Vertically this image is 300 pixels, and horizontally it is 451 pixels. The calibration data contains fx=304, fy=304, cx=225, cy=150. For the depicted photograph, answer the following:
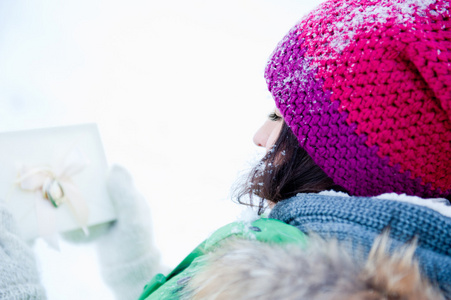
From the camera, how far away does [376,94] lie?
0.40 m

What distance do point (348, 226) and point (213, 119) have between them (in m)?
0.94

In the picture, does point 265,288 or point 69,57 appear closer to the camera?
point 265,288

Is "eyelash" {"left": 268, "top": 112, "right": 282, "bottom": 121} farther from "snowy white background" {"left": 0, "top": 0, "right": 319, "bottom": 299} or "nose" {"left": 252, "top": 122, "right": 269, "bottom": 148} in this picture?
"snowy white background" {"left": 0, "top": 0, "right": 319, "bottom": 299}

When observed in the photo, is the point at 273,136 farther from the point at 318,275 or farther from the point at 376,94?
the point at 318,275

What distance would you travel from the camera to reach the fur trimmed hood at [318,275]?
0.24 meters

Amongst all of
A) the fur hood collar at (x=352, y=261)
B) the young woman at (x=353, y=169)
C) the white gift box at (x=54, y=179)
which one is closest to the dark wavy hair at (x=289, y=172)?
the young woman at (x=353, y=169)

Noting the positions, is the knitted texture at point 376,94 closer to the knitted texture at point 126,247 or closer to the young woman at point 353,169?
the young woman at point 353,169

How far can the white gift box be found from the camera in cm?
78

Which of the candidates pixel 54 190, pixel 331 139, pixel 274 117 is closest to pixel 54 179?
pixel 54 190

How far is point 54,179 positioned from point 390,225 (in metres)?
0.82

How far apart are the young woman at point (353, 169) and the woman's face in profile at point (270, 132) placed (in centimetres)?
1

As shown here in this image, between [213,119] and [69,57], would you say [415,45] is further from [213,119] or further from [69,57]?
[69,57]

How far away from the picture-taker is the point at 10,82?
3.32 feet

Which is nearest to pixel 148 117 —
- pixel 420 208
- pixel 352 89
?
pixel 352 89
